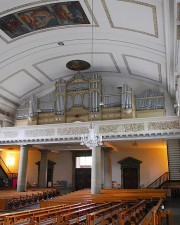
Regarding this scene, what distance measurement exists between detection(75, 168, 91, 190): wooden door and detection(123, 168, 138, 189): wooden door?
286 cm

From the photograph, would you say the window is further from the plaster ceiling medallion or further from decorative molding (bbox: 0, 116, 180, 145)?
the plaster ceiling medallion

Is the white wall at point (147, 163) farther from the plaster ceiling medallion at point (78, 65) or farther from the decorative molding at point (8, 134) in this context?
the decorative molding at point (8, 134)

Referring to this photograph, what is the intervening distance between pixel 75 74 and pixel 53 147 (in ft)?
17.3

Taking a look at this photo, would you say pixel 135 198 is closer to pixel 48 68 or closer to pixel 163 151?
pixel 163 151

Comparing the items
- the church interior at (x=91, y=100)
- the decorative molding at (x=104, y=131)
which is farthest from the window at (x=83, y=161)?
the decorative molding at (x=104, y=131)

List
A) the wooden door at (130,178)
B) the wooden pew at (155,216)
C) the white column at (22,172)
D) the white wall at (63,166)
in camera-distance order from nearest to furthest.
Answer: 1. the wooden pew at (155,216)
2. the white column at (22,172)
3. the wooden door at (130,178)
4. the white wall at (63,166)

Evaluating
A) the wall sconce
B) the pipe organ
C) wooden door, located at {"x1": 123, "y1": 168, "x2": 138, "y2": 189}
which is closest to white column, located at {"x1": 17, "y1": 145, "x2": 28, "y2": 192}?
the pipe organ

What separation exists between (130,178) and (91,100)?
6483mm

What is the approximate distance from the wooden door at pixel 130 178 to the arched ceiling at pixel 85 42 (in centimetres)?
605

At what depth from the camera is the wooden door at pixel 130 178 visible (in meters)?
18.3

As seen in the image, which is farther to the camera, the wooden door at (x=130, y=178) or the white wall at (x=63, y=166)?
the white wall at (x=63, y=166)

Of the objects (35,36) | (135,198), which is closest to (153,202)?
(135,198)

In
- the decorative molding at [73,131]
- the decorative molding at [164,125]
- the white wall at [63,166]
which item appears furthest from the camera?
the white wall at [63,166]

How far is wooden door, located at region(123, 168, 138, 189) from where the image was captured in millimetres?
18281
